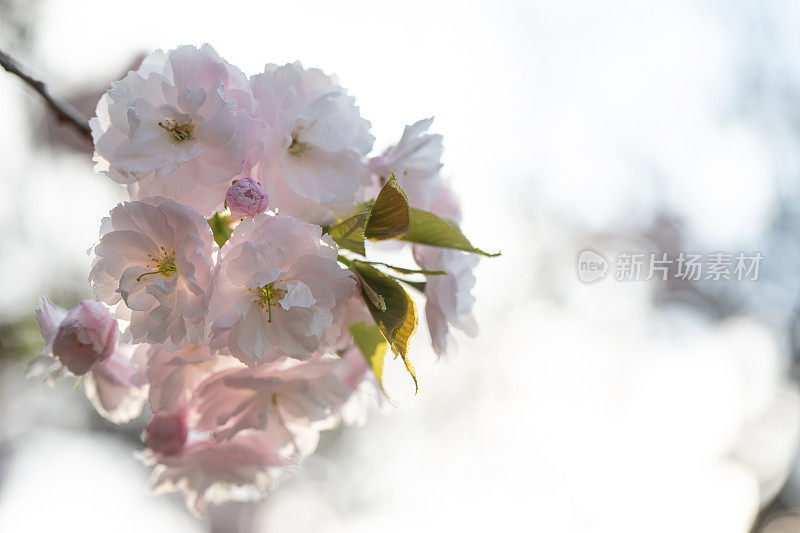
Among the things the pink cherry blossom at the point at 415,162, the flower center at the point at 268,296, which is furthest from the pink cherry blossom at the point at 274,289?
the pink cherry blossom at the point at 415,162

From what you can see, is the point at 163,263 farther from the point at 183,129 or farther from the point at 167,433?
the point at 167,433

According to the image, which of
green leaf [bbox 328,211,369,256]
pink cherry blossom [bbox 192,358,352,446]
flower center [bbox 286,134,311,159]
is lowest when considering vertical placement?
pink cherry blossom [bbox 192,358,352,446]

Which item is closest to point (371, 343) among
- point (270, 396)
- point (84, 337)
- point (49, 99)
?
point (270, 396)

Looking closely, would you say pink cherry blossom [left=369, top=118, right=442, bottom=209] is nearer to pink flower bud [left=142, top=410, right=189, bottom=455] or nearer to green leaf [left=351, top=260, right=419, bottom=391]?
green leaf [left=351, top=260, right=419, bottom=391]

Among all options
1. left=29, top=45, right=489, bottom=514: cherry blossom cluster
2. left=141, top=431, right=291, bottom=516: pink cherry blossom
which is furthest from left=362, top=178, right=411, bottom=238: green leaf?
left=141, top=431, right=291, bottom=516: pink cherry blossom

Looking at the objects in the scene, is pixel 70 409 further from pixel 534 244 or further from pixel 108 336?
pixel 534 244

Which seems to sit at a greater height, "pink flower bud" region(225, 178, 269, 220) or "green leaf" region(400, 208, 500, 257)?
"pink flower bud" region(225, 178, 269, 220)

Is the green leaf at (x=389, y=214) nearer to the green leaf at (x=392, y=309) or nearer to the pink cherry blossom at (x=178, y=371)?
the green leaf at (x=392, y=309)

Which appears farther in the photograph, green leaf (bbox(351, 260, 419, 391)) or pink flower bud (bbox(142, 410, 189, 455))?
pink flower bud (bbox(142, 410, 189, 455))
